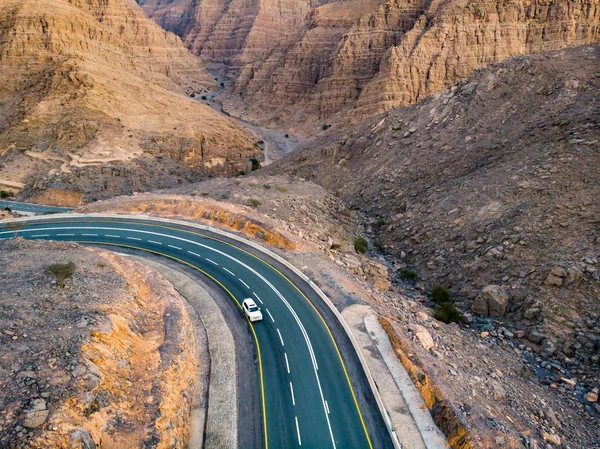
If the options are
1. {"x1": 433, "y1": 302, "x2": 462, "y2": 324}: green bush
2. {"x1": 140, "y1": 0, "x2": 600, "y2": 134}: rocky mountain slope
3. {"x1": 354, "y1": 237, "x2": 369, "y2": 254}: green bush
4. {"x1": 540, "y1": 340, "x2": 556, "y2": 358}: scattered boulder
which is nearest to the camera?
{"x1": 540, "y1": 340, "x2": 556, "y2": 358}: scattered boulder

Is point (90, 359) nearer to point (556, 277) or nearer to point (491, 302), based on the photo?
point (491, 302)

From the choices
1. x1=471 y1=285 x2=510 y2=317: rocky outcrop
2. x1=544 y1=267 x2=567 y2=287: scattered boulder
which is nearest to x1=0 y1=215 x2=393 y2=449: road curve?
x1=471 y1=285 x2=510 y2=317: rocky outcrop

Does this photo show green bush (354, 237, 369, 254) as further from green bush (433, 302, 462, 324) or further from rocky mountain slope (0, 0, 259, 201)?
rocky mountain slope (0, 0, 259, 201)

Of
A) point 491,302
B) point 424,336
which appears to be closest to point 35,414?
point 424,336

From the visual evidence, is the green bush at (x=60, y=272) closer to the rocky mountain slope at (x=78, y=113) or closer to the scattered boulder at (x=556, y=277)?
the scattered boulder at (x=556, y=277)

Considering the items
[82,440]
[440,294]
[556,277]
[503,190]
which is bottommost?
[82,440]
